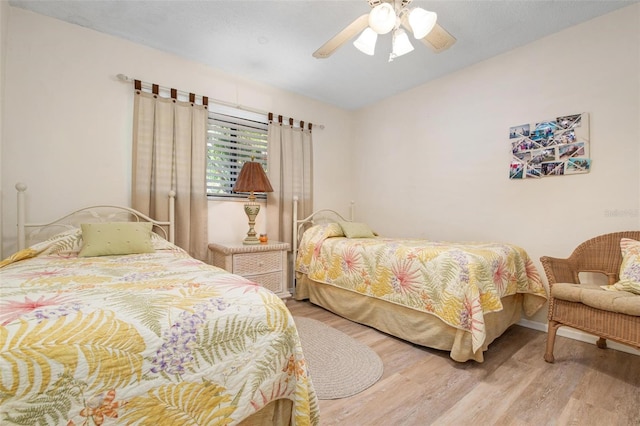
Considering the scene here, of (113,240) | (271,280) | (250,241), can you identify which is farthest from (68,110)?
(271,280)

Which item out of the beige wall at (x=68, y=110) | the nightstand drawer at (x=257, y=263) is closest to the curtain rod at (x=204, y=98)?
the beige wall at (x=68, y=110)

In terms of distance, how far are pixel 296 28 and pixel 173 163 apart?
1610mm

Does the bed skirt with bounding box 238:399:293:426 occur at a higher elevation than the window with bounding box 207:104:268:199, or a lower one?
lower

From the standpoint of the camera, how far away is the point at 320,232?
125 inches

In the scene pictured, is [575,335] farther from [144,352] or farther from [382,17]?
[144,352]

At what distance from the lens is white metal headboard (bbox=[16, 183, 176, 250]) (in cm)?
202

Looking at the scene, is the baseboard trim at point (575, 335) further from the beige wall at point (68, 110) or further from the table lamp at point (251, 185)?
the beige wall at point (68, 110)

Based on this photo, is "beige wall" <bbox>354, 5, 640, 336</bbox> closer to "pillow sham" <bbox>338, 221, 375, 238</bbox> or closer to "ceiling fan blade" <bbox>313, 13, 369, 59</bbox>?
"pillow sham" <bbox>338, 221, 375, 238</bbox>

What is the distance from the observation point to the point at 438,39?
1.85 m

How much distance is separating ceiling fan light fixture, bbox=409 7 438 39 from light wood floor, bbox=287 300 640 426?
6.62 feet

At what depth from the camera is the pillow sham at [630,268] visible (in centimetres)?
174

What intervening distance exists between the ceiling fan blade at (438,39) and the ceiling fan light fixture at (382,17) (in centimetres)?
35

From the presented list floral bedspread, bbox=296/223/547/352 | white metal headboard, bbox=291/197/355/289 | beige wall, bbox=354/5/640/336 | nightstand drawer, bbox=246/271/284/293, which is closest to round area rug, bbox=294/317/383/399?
floral bedspread, bbox=296/223/547/352

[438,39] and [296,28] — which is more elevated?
[296,28]
